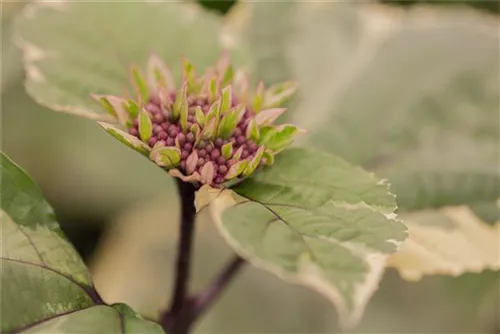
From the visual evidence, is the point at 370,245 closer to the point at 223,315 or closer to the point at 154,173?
the point at 223,315

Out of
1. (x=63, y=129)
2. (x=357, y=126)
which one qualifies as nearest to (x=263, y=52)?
(x=357, y=126)

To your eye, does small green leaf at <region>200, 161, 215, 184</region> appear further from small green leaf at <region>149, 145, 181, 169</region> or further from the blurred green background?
the blurred green background

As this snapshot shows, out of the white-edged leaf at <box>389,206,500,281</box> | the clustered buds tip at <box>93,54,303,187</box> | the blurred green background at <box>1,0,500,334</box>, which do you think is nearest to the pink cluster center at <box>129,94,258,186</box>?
the clustered buds tip at <box>93,54,303,187</box>

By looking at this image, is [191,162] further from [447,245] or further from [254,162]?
[447,245]

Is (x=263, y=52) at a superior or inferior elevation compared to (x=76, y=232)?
superior

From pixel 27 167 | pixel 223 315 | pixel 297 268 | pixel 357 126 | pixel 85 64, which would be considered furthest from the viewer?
pixel 27 167

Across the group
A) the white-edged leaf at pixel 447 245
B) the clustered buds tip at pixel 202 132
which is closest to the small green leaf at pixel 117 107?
the clustered buds tip at pixel 202 132

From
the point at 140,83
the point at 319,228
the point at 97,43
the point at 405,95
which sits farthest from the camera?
the point at 405,95

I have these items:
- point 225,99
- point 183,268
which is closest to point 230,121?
point 225,99
